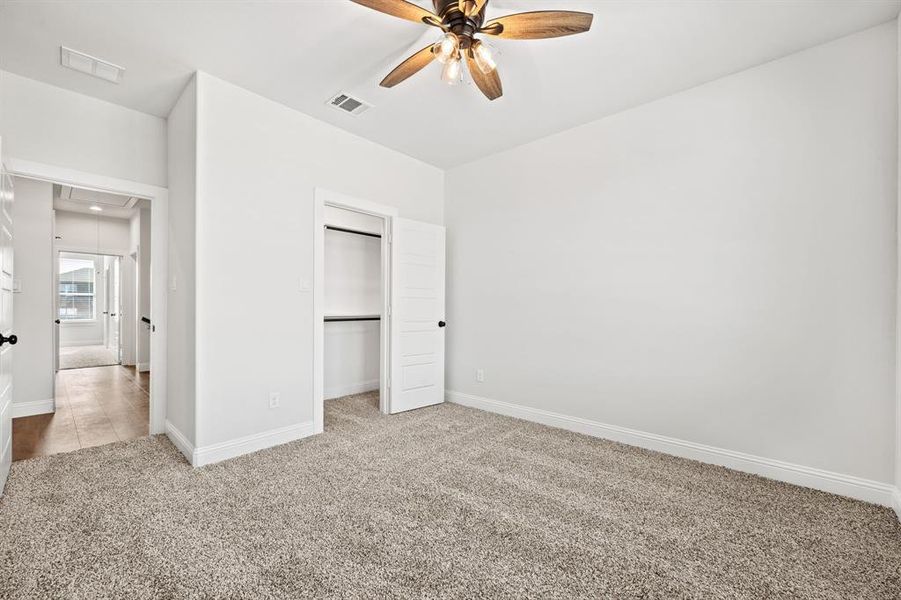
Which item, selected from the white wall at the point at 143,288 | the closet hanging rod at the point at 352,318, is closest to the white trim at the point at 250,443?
the closet hanging rod at the point at 352,318

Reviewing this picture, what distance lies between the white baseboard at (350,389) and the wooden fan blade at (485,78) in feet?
11.7

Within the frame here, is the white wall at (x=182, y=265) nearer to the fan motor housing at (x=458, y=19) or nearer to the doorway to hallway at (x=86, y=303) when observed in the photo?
the fan motor housing at (x=458, y=19)

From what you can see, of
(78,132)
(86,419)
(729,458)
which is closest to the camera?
(729,458)

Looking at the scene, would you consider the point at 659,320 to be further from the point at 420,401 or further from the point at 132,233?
the point at 132,233

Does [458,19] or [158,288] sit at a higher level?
[458,19]

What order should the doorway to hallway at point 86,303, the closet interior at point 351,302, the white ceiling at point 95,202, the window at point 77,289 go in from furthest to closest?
1. the window at point 77,289
2. the doorway to hallway at point 86,303
3. the white ceiling at point 95,202
4. the closet interior at point 351,302

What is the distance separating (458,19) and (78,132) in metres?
2.93

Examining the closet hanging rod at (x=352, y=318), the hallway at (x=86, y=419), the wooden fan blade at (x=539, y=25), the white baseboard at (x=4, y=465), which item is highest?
the wooden fan blade at (x=539, y=25)

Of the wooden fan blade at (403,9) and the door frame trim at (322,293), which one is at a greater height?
the wooden fan blade at (403,9)

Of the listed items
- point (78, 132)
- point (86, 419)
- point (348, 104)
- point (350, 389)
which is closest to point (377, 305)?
point (350, 389)

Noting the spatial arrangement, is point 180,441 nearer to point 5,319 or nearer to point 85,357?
point 5,319

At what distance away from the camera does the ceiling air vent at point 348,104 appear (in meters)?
3.09

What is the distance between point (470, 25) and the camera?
1976 millimetres

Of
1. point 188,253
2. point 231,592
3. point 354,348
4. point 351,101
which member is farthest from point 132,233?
point 231,592
